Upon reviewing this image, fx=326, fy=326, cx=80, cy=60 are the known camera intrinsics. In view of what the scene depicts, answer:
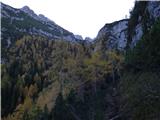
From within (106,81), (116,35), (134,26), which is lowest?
(106,81)

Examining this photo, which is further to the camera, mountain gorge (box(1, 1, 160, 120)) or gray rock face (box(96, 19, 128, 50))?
gray rock face (box(96, 19, 128, 50))

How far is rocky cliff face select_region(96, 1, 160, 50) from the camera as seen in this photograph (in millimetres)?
44969

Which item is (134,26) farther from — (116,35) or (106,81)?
(116,35)

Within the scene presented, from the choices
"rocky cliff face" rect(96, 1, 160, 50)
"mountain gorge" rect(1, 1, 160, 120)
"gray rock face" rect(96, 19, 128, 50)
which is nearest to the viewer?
"mountain gorge" rect(1, 1, 160, 120)

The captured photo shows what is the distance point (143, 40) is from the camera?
127 feet

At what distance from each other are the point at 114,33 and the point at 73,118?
39614 millimetres

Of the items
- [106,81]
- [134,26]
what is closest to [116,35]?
[106,81]

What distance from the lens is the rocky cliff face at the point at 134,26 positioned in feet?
148

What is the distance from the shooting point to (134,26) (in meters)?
54.3

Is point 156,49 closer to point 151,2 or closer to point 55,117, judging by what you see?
point 151,2

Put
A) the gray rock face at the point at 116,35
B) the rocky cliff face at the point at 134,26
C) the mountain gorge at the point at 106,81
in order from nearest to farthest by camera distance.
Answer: the mountain gorge at the point at 106,81, the rocky cliff face at the point at 134,26, the gray rock face at the point at 116,35

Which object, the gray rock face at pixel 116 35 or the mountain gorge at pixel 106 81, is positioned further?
the gray rock face at pixel 116 35

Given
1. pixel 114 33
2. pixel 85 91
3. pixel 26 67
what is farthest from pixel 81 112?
pixel 26 67

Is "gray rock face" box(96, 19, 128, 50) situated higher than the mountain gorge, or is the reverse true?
"gray rock face" box(96, 19, 128, 50)
